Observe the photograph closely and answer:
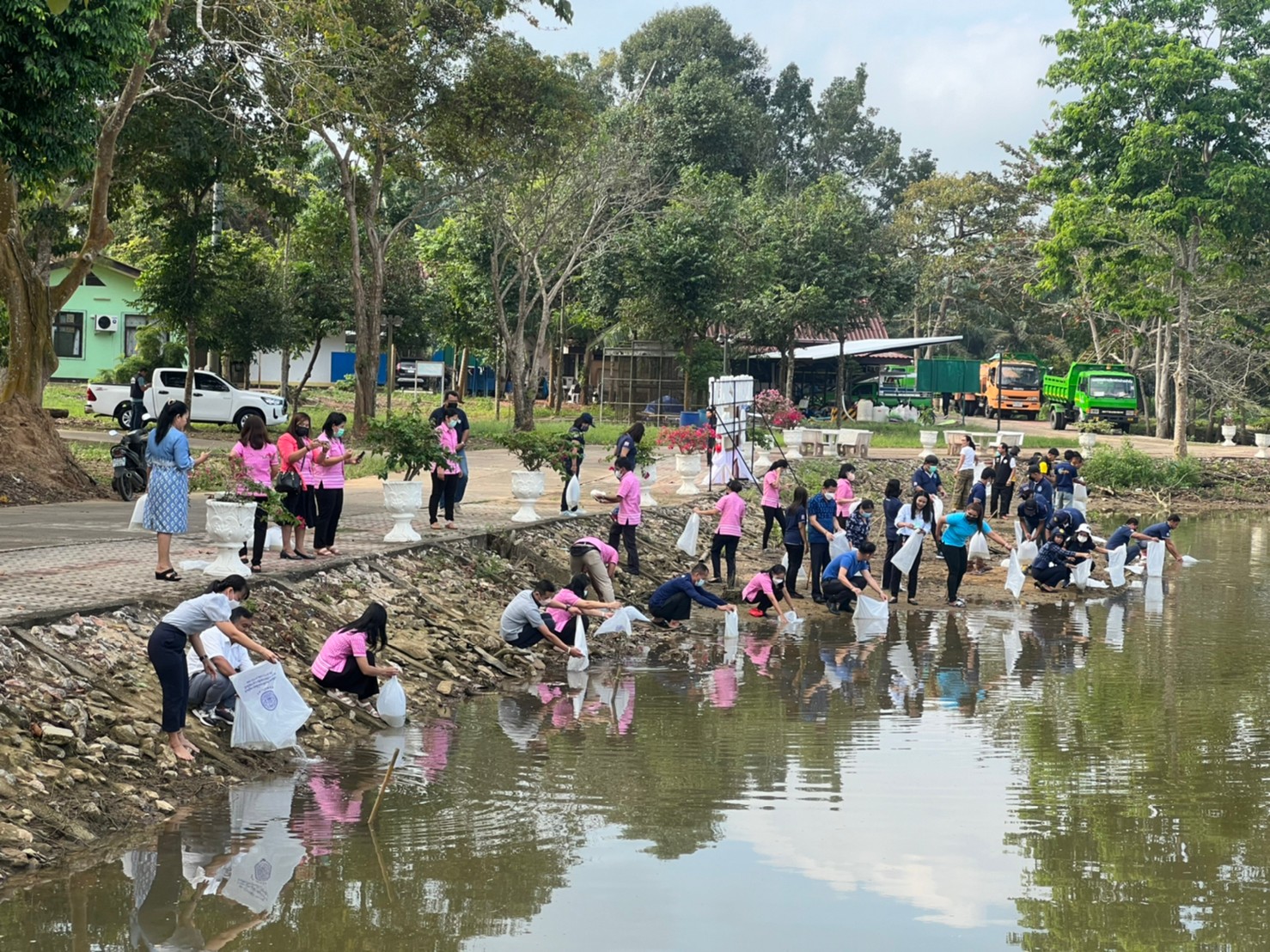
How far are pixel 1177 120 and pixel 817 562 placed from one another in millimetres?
23725

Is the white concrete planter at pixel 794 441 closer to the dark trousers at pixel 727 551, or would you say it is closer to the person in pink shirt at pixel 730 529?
the dark trousers at pixel 727 551

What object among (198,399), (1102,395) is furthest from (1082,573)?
(1102,395)

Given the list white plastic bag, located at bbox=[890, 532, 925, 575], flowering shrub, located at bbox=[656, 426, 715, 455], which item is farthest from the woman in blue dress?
flowering shrub, located at bbox=[656, 426, 715, 455]

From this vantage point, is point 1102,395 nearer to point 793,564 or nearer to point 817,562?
point 793,564

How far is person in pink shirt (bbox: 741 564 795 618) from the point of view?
17.3 m

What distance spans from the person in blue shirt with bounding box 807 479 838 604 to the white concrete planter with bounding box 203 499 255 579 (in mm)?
7616

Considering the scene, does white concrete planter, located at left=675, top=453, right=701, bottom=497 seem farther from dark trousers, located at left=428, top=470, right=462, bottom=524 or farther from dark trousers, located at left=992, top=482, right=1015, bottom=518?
dark trousers, located at left=428, top=470, right=462, bottom=524

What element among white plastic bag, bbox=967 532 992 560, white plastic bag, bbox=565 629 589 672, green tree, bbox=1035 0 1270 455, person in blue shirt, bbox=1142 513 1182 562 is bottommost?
white plastic bag, bbox=565 629 589 672

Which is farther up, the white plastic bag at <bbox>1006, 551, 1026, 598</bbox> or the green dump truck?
the green dump truck

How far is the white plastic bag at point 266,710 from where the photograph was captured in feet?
32.1

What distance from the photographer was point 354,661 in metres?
11.3

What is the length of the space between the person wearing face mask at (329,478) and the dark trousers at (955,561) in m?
7.69

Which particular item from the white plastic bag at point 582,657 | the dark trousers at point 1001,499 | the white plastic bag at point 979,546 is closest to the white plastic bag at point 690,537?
the white plastic bag at point 979,546

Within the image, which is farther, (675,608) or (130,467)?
(130,467)
